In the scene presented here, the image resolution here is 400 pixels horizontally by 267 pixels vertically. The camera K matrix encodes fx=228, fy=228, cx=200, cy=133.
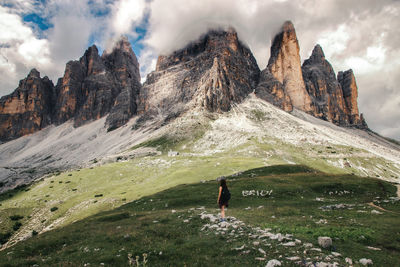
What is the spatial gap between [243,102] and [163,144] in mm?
95598

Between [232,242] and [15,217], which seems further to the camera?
[15,217]

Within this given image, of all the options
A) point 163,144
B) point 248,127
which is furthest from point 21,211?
point 248,127

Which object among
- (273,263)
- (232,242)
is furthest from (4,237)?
(273,263)

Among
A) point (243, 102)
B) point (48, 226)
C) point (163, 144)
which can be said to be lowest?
point (48, 226)

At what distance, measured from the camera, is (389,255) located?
1012 centimetres

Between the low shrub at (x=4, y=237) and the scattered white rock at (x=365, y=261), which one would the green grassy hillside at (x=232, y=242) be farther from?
the low shrub at (x=4, y=237)

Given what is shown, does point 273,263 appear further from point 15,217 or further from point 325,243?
point 15,217

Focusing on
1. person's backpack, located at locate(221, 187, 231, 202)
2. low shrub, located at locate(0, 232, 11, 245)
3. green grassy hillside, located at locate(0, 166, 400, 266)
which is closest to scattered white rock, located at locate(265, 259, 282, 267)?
green grassy hillside, located at locate(0, 166, 400, 266)

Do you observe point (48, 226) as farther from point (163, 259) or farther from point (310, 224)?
point (310, 224)

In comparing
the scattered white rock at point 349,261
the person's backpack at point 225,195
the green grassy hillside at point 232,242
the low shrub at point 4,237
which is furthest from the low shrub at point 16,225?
the scattered white rock at point 349,261

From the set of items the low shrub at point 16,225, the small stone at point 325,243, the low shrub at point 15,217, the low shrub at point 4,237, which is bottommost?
the low shrub at point 4,237

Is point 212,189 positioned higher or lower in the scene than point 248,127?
lower

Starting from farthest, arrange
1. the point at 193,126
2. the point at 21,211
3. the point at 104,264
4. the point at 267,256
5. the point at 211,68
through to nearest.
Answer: the point at 211,68
the point at 193,126
the point at 21,211
the point at 104,264
the point at 267,256

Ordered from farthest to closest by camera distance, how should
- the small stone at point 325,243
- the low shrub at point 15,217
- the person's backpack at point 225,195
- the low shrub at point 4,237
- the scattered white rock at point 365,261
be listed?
the low shrub at point 15,217, the low shrub at point 4,237, the person's backpack at point 225,195, the small stone at point 325,243, the scattered white rock at point 365,261
